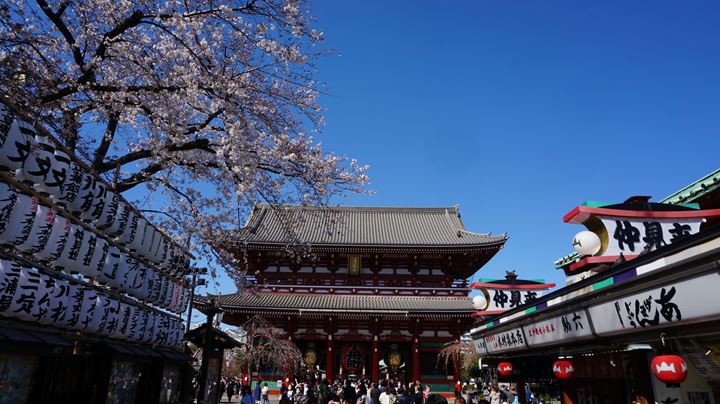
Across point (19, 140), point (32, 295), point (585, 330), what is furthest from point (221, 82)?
point (585, 330)

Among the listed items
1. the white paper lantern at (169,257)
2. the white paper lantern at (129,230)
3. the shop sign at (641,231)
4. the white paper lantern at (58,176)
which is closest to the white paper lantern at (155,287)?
the white paper lantern at (169,257)

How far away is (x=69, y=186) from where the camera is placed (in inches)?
245

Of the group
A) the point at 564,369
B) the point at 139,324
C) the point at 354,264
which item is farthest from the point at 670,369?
the point at 354,264

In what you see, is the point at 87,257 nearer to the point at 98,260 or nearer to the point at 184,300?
the point at 98,260

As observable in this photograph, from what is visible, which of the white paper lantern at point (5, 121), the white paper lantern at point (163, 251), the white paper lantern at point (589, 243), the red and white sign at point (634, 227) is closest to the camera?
the white paper lantern at point (5, 121)

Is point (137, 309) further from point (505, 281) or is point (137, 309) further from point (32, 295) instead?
point (505, 281)

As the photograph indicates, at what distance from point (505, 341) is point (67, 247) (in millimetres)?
7971

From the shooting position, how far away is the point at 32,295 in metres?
5.79

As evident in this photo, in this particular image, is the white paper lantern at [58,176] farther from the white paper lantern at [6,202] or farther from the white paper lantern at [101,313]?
the white paper lantern at [101,313]

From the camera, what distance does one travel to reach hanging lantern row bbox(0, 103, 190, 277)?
5098 mm

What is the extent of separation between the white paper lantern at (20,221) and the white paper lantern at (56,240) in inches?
19.2

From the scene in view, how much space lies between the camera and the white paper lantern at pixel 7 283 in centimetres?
529

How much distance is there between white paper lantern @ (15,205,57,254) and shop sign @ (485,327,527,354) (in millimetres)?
7651

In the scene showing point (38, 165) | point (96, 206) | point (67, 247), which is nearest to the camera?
point (38, 165)
